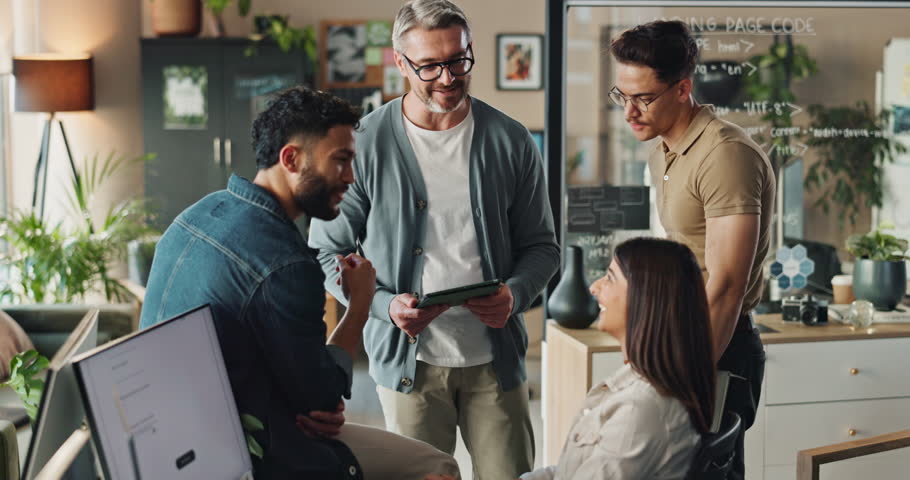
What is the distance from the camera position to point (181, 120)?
6.52 m

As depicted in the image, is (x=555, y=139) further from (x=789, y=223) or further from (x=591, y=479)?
(x=591, y=479)

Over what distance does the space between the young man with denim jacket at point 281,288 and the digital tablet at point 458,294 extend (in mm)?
276

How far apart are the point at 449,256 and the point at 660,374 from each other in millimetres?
796

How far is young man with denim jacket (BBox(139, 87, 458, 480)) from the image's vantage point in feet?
5.38

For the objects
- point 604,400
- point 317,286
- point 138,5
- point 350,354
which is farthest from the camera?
point 138,5

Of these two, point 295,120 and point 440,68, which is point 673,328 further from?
point 440,68

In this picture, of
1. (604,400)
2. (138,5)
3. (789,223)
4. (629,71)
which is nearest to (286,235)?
(604,400)

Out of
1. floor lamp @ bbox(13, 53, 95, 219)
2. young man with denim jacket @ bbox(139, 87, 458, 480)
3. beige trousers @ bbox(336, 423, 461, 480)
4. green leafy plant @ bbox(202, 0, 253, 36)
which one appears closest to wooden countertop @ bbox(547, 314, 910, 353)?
beige trousers @ bbox(336, 423, 461, 480)

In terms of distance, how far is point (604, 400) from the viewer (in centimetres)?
181

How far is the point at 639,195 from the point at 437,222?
5.23 ft

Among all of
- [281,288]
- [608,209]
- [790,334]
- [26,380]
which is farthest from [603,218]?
[26,380]

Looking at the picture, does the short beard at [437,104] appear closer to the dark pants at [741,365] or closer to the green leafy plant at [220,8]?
the dark pants at [741,365]

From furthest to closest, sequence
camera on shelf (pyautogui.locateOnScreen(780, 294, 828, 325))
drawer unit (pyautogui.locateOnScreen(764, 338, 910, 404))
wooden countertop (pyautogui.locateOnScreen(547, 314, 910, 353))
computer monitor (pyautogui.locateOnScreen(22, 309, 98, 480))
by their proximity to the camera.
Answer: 1. camera on shelf (pyautogui.locateOnScreen(780, 294, 828, 325))
2. drawer unit (pyautogui.locateOnScreen(764, 338, 910, 404))
3. wooden countertop (pyautogui.locateOnScreen(547, 314, 910, 353))
4. computer monitor (pyautogui.locateOnScreen(22, 309, 98, 480))

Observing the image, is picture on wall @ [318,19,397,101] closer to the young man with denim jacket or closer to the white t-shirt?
the white t-shirt
